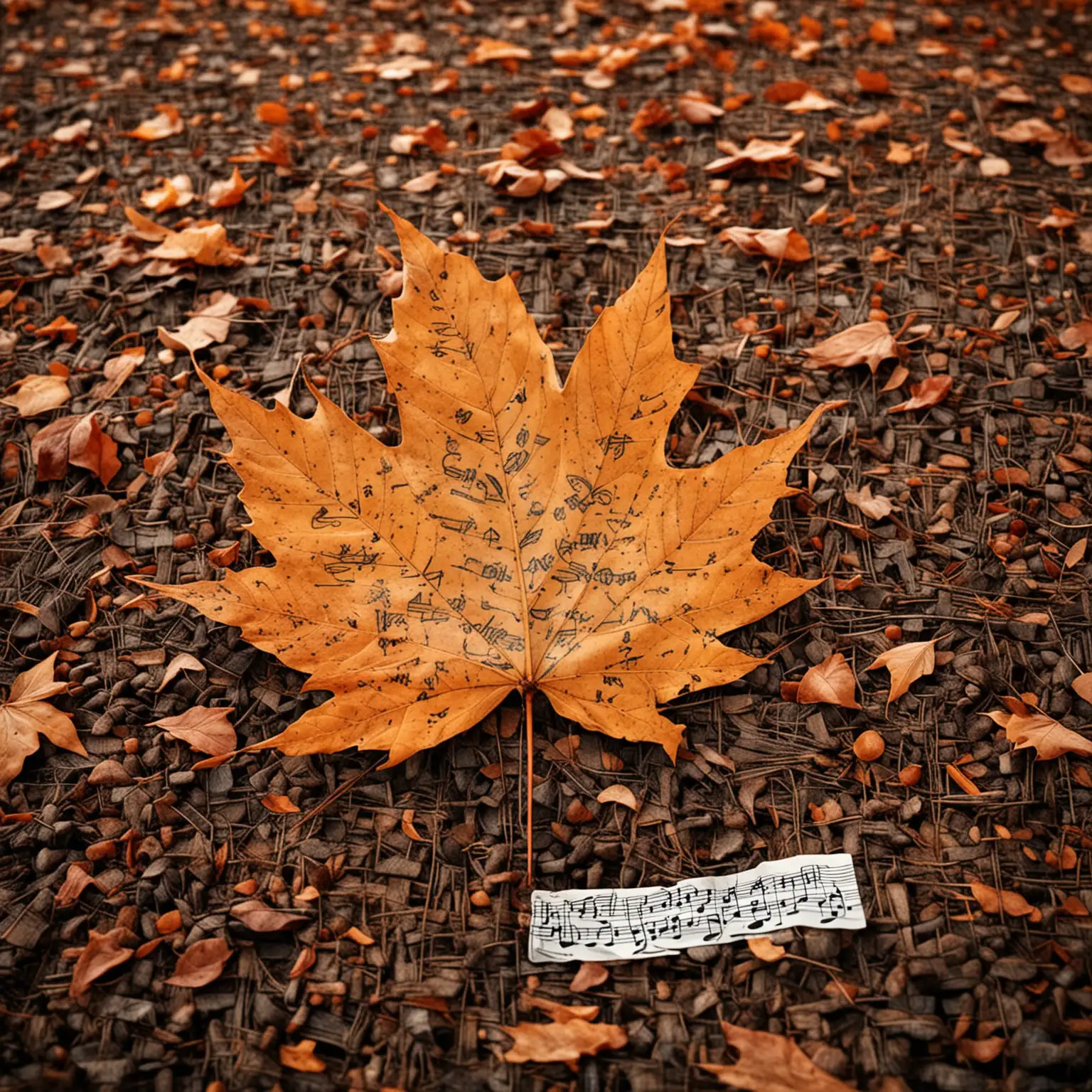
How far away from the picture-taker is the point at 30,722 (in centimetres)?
128

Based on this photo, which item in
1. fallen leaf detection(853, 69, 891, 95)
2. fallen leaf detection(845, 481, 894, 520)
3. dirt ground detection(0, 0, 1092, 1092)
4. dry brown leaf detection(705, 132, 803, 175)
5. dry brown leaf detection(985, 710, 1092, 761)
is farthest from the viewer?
fallen leaf detection(853, 69, 891, 95)

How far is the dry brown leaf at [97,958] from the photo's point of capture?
110 centimetres

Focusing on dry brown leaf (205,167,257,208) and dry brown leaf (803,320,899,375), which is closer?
dry brown leaf (803,320,899,375)

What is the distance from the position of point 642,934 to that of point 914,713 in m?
0.52

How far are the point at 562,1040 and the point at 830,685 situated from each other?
24.3 inches

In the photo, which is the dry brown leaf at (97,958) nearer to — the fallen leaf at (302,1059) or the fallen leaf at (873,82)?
the fallen leaf at (302,1059)

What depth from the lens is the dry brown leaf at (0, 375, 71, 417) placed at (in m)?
1.56

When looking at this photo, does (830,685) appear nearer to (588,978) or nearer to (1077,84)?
(588,978)

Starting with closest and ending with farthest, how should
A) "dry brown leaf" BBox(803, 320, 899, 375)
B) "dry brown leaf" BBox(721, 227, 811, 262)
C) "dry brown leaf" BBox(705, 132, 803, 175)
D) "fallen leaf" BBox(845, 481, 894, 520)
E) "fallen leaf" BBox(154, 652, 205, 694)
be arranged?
"fallen leaf" BBox(154, 652, 205, 694)
"fallen leaf" BBox(845, 481, 894, 520)
"dry brown leaf" BBox(803, 320, 899, 375)
"dry brown leaf" BBox(721, 227, 811, 262)
"dry brown leaf" BBox(705, 132, 803, 175)

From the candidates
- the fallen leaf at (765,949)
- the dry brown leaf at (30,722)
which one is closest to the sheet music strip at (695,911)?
the fallen leaf at (765,949)

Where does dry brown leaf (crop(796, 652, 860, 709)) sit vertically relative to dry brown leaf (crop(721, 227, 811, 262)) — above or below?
below

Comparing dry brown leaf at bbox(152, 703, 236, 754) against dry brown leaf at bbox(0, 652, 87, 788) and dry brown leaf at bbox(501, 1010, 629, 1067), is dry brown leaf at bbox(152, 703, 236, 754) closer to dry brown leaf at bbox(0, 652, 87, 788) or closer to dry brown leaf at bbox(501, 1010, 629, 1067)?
dry brown leaf at bbox(0, 652, 87, 788)

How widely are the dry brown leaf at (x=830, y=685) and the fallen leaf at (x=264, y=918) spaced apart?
2.58ft

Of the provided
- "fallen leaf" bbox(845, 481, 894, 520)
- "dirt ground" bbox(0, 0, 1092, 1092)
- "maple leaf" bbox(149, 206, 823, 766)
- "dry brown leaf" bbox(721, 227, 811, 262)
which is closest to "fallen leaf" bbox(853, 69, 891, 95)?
"dirt ground" bbox(0, 0, 1092, 1092)
